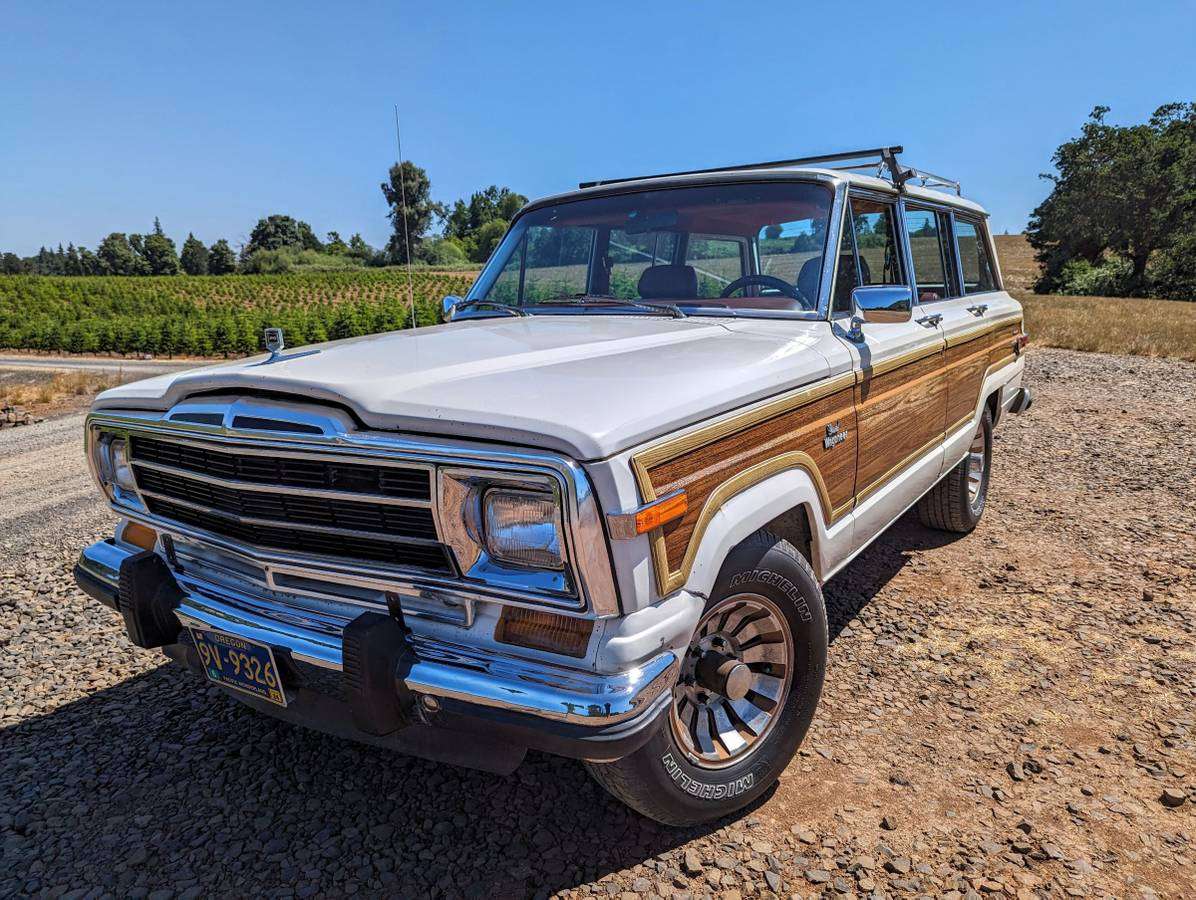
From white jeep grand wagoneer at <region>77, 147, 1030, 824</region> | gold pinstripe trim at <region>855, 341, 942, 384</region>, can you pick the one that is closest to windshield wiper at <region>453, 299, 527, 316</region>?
white jeep grand wagoneer at <region>77, 147, 1030, 824</region>

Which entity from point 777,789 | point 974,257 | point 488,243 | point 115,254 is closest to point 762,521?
point 777,789

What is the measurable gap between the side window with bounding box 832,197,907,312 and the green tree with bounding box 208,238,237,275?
93381mm

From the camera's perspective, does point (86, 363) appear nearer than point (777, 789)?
No

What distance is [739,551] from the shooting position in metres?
2.23

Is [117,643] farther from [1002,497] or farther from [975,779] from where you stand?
[1002,497]

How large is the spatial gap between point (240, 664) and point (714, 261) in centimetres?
245

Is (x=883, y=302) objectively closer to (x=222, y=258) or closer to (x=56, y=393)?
(x=56, y=393)

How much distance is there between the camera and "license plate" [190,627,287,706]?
82.6 inches

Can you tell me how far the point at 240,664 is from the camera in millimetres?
2176

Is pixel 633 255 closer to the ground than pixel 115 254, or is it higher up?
closer to the ground

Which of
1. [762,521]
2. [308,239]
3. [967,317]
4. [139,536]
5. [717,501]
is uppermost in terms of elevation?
[308,239]

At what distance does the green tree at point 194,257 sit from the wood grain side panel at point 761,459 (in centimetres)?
10260

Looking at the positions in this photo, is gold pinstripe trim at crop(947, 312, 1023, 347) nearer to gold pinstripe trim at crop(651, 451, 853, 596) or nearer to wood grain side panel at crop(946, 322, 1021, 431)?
wood grain side panel at crop(946, 322, 1021, 431)

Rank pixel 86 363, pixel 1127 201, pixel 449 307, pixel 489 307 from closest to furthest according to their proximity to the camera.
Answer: pixel 489 307 < pixel 449 307 < pixel 86 363 < pixel 1127 201
